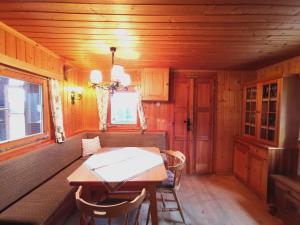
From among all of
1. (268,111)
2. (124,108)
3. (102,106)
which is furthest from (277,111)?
(102,106)

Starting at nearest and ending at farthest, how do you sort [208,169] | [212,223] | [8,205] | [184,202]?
[8,205]
[212,223]
[184,202]
[208,169]

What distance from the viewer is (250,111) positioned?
133 inches

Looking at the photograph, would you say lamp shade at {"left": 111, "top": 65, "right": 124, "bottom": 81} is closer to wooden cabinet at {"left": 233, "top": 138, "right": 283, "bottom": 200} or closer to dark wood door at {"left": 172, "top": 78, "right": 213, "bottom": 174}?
dark wood door at {"left": 172, "top": 78, "right": 213, "bottom": 174}

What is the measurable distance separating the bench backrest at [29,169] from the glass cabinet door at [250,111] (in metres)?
3.25

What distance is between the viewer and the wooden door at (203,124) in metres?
3.83

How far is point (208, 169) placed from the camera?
391 cm

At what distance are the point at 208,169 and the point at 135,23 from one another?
3.37m

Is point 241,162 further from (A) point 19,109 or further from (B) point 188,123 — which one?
(A) point 19,109

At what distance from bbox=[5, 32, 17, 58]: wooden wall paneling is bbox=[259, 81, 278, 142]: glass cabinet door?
11.4ft

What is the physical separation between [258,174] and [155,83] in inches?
94.0

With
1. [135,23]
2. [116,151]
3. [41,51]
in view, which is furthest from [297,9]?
[41,51]

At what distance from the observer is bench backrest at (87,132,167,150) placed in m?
3.55

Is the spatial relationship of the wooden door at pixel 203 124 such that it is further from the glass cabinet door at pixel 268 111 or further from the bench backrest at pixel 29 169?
the bench backrest at pixel 29 169

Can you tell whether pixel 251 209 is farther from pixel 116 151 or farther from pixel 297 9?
pixel 297 9
